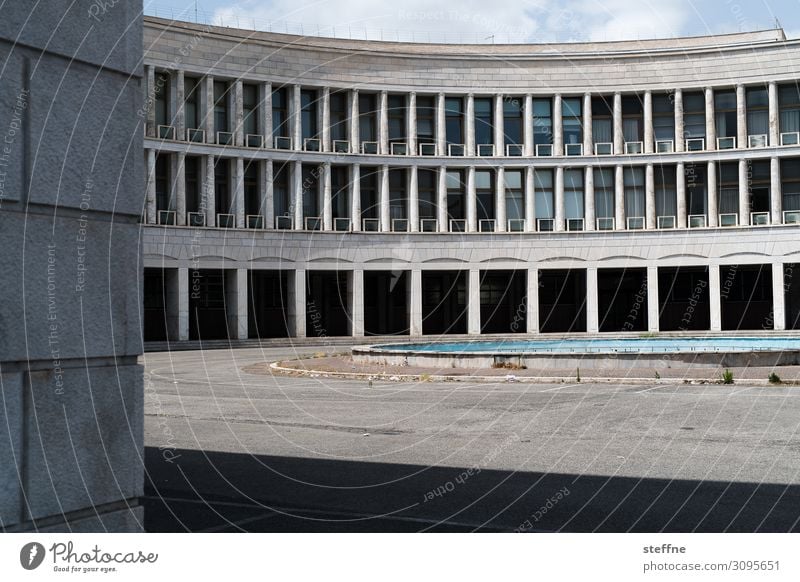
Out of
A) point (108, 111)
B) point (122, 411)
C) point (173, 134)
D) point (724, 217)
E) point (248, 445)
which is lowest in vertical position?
point (248, 445)

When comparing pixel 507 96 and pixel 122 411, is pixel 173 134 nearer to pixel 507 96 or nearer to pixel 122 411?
pixel 507 96

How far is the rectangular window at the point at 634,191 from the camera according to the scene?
60.0 meters

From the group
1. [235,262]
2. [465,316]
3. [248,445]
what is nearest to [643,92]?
[465,316]

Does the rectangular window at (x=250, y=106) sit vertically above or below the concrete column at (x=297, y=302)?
above

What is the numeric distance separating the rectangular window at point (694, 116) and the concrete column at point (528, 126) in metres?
9.23

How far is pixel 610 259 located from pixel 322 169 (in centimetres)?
1797

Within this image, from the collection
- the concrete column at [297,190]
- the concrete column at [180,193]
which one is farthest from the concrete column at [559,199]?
the concrete column at [180,193]

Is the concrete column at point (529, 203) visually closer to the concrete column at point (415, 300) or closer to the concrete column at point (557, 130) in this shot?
the concrete column at point (557, 130)

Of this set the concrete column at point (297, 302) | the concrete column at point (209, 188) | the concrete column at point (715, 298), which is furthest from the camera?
the concrete column at point (715, 298)

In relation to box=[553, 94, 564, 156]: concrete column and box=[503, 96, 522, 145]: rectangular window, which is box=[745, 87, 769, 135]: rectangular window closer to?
box=[553, 94, 564, 156]: concrete column

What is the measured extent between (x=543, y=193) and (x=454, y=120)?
7133mm

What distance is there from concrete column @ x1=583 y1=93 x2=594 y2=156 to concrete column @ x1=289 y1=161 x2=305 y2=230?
1750 cm

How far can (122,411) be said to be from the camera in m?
6.13

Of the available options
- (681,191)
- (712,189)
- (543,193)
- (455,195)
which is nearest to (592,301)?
(543,193)
